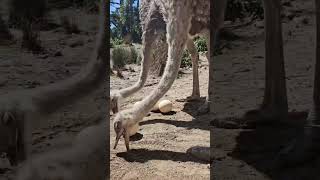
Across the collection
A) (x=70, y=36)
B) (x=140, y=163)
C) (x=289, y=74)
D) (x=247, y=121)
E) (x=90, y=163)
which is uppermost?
(x=70, y=36)

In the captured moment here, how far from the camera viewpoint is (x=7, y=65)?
106 inches

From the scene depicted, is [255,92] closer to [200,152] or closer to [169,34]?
[200,152]

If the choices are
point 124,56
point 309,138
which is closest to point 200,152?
point 309,138

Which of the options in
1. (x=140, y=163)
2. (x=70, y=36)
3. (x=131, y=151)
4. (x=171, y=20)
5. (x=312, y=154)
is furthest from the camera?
(x=171, y=20)

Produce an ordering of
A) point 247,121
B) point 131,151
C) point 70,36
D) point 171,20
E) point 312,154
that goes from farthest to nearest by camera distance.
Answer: point 171,20 < point 131,151 < point 70,36 < point 247,121 < point 312,154

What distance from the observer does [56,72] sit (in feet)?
8.93

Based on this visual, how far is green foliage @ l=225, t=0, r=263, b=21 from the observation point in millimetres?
2557

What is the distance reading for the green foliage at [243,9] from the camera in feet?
8.39

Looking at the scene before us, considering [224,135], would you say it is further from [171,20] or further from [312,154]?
[171,20]

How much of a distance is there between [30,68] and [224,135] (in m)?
1.13

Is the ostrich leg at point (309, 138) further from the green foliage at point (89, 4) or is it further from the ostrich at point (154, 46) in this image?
the ostrich at point (154, 46)

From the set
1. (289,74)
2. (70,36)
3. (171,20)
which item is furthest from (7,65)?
(171,20)

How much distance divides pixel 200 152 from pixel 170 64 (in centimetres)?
86

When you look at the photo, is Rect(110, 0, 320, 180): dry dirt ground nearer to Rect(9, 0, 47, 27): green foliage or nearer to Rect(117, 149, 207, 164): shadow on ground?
Rect(9, 0, 47, 27): green foliage
